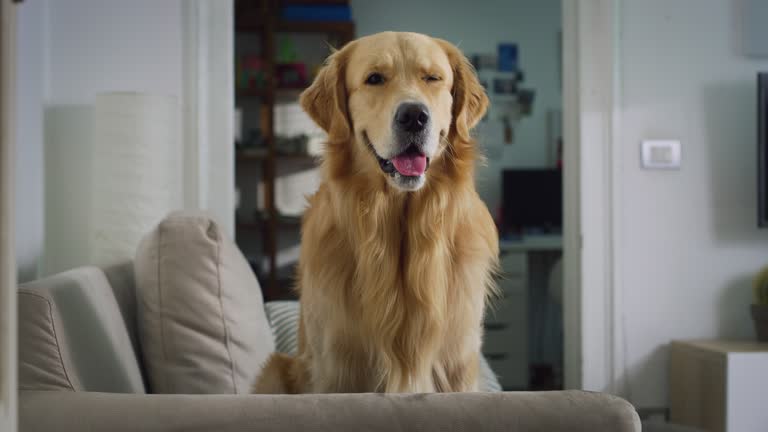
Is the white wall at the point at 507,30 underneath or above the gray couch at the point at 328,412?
above

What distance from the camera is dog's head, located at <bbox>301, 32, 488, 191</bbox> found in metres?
1.28

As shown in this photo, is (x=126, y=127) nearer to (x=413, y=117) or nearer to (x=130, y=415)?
(x=413, y=117)

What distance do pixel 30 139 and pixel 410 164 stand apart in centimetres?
139

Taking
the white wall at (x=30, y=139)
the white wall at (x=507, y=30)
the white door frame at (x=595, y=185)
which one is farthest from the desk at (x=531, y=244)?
the white wall at (x=30, y=139)

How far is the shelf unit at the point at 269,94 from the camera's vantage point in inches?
184

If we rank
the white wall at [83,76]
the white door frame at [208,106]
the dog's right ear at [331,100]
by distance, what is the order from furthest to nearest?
the white door frame at [208,106] < the white wall at [83,76] < the dog's right ear at [331,100]

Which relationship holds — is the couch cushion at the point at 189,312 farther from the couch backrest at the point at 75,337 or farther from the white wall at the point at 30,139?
the white wall at the point at 30,139

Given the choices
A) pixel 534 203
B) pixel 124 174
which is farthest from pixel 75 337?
pixel 534 203

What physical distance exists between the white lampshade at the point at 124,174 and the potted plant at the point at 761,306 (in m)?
2.43

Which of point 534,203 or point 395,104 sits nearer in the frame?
point 395,104

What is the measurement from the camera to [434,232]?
1307 millimetres

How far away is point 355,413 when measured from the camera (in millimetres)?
818

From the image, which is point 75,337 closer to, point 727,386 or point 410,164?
point 410,164

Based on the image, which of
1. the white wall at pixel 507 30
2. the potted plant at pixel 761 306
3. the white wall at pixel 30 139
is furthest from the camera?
the white wall at pixel 507 30
